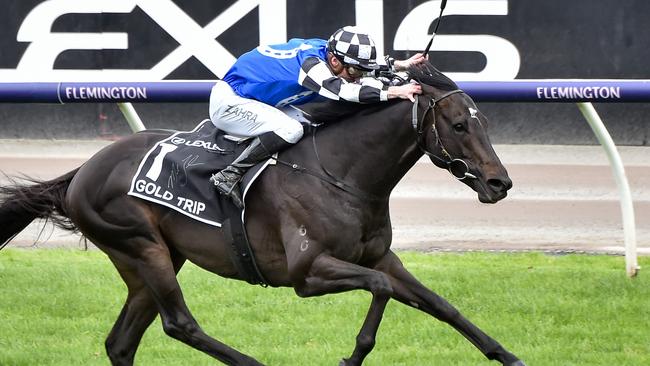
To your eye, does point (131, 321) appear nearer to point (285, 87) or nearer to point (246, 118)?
point (246, 118)

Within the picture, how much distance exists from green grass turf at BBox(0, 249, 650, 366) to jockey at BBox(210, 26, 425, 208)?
127cm

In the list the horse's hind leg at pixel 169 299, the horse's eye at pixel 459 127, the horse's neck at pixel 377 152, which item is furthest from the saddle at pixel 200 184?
the horse's eye at pixel 459 127

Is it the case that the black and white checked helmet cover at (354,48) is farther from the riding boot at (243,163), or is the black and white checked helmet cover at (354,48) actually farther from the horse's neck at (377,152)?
the riding boot at (243,163)

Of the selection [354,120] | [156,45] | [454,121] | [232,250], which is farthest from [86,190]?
[156,45]

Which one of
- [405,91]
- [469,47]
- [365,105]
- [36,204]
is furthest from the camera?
[469,47]

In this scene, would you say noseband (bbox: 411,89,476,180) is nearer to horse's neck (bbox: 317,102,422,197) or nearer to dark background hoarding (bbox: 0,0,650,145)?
horse's neck (bbox: 317,102,422,197)

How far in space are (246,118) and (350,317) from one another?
5.74 ft

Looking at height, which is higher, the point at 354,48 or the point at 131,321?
the point at 354,48

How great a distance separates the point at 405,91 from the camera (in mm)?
6012

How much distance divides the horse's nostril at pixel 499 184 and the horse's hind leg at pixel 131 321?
1.92 meters

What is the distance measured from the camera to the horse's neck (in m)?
6.09

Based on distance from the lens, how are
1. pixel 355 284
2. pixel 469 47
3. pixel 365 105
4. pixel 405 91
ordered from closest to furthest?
pixel 355 284, pixel 405 91, pixel 365 105, pixel 469 47

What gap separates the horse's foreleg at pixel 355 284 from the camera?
586 cm

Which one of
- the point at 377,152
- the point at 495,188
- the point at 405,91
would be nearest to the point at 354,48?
the point at 405,91
